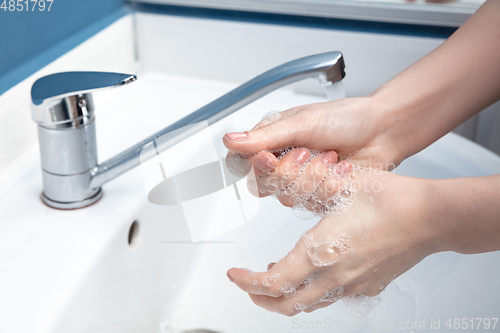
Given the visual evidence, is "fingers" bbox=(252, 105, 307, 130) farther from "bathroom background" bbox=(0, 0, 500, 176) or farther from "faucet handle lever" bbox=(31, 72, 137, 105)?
"bathroom background" bbox=(0, 0, 500, 176)

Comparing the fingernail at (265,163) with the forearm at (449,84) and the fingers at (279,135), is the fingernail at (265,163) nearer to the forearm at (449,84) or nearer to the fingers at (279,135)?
the fingers at (279,135)

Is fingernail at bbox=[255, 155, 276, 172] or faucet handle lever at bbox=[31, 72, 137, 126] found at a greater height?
faucet handle lever at bbox=[31, 72, 137, 126]

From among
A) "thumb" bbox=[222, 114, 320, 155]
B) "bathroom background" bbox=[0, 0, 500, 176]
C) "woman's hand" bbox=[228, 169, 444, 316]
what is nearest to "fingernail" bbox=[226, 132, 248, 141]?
"thumb" bbox=[222, 114, 320, 155]

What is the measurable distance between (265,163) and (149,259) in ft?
0.63

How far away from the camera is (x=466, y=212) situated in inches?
13.8

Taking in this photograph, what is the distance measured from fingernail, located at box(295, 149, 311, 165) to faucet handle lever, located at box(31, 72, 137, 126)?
16 cm

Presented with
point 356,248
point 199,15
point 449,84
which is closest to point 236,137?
point 356,248

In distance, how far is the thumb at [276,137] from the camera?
1.27 ft

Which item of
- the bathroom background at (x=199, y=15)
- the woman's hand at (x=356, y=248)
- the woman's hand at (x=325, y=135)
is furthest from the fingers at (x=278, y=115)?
the bathroom background at (x=199, y=15)

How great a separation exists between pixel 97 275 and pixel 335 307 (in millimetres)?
287

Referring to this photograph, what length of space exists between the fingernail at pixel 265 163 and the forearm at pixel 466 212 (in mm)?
135

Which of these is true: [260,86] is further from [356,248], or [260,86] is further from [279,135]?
[356,248]

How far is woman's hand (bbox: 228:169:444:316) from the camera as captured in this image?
0.38 meters

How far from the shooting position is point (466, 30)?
0.51 m
